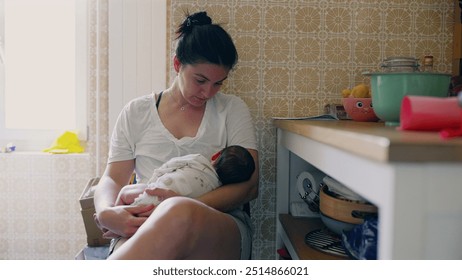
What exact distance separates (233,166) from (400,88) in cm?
48

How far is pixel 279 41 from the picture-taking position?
153 centimetres

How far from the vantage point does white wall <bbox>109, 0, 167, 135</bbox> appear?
159 centimetres

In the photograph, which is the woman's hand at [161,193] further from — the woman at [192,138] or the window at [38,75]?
the window at [38,75]

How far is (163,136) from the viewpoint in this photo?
1348 mm

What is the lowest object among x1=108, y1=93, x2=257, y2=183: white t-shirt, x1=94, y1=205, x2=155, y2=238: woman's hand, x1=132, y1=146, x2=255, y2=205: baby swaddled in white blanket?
x1=94, y1=205, x2=155, y2=238: woman's hand

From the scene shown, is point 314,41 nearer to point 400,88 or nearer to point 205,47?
point 205,47

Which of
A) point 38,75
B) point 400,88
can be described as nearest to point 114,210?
point 400,88

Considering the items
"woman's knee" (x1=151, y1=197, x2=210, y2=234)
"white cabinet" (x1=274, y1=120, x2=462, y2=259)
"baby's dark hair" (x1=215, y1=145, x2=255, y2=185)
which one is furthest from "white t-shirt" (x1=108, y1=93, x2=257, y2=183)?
"white cabinet" (x1=274, y1=120, x2=462, y2=259)

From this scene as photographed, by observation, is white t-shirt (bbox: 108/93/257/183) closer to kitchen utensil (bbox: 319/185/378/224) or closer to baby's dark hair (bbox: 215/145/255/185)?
baby's dark hair (bbox: 215/145/255/185)

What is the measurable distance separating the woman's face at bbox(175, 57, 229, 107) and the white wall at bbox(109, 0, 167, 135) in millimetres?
295

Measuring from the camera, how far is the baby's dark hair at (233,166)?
3.97ft

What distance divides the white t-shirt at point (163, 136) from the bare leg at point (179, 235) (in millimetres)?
333
